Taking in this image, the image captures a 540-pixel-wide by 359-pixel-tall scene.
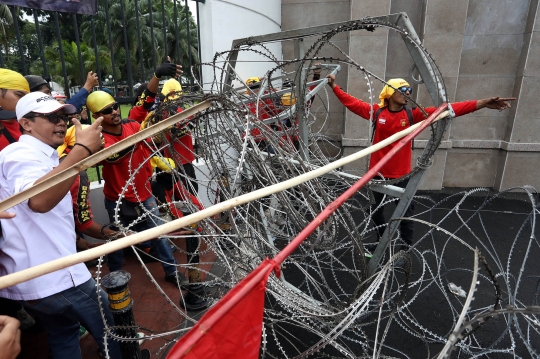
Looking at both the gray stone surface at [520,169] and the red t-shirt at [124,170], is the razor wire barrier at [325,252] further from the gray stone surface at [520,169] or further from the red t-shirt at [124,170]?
the gray stone surface at [520,169]

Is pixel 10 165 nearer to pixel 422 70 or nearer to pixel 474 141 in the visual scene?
pixel 422 70

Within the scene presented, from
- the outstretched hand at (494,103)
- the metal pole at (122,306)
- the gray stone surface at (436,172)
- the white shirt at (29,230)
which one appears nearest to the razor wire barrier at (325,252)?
the metal pole at (122,306)

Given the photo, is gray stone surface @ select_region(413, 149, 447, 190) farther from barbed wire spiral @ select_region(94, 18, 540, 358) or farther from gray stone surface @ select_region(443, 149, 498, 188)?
barbed wire spiral @ select_region(94, 18, 540, 358)

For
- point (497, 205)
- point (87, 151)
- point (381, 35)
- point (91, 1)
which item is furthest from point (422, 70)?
point (497, 205)

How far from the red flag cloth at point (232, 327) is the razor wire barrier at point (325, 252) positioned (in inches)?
10.9

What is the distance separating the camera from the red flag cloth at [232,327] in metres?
0.96

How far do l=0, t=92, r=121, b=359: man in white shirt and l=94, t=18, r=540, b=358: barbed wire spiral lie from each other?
1.29 feet

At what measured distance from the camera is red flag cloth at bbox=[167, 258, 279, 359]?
965 mm

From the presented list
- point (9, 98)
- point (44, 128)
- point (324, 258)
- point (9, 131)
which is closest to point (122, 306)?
point (44, 128)

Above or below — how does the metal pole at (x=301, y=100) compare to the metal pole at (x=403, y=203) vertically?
above

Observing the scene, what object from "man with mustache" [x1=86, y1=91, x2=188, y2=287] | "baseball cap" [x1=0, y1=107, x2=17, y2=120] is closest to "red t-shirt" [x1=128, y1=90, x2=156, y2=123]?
"man with mustache" [x1=86, y1=91, x2=188, y2=287]

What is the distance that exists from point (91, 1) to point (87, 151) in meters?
3.06

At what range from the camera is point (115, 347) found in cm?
232

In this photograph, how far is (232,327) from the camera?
1.04m
